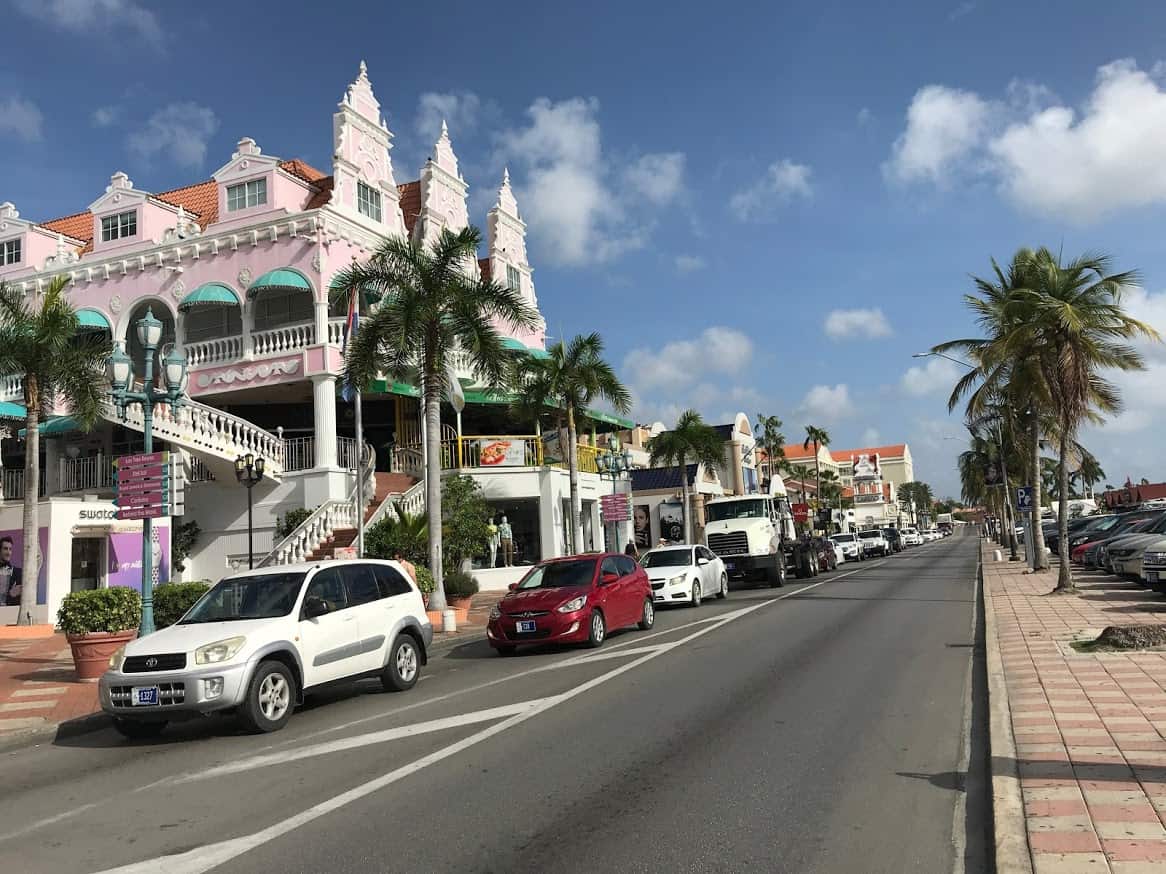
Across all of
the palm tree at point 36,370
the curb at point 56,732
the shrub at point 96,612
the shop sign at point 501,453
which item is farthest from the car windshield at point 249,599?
the shop sign at point 501,453

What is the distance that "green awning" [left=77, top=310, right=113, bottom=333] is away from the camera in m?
30.8

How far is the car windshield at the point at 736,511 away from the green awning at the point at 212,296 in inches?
659

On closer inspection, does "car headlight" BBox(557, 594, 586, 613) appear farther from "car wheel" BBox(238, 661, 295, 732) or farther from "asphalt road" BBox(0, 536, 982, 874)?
"car wheel" BBox(238, 661, 295, 732)

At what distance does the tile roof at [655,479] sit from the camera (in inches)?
2132

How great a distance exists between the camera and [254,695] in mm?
8961

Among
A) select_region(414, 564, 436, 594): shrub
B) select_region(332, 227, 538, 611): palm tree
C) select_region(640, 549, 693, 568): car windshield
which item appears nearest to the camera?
select_region(414, 564, 436, 594): shrub

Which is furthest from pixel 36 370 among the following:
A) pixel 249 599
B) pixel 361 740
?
pixel 361 740

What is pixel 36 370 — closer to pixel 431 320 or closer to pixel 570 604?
pixel 431 320

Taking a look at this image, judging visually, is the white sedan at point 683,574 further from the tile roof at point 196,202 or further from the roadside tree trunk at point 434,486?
the tile roof at point 196,202

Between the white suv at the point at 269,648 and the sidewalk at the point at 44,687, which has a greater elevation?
the white suv at the point at 269,648

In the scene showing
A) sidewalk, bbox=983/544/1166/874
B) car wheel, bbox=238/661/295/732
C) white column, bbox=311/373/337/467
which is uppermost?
white column, bbox=311/373/337/467

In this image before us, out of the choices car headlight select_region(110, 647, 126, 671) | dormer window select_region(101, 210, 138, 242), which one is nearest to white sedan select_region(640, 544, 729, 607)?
car headlight select_region(110, 647, 126, 671)

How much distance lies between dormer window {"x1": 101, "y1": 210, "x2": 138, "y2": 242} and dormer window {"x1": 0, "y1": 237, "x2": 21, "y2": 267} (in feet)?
14.1

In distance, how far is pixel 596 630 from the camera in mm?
14695
